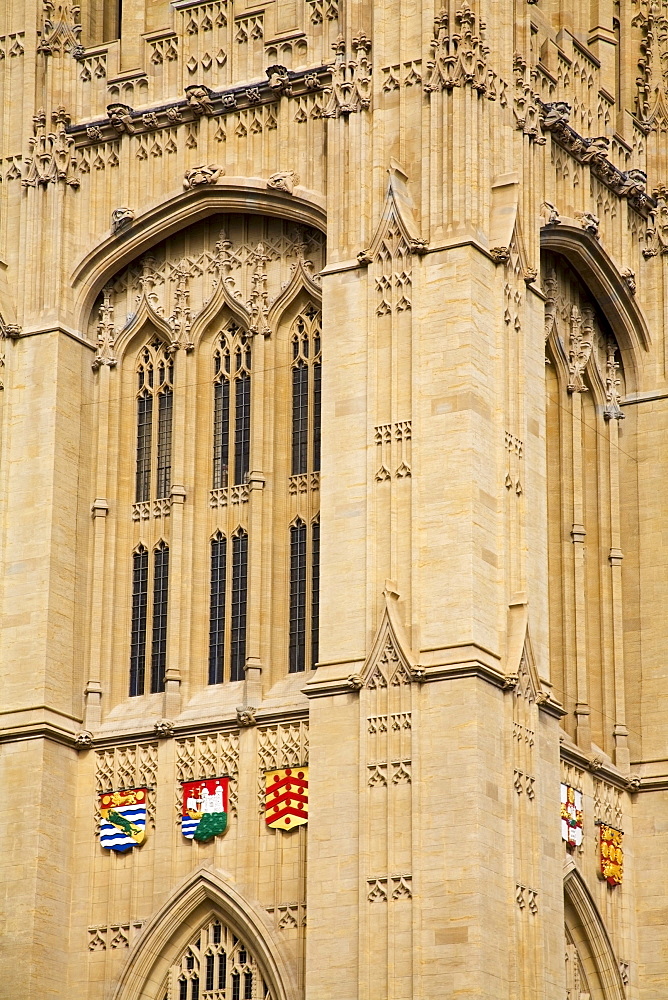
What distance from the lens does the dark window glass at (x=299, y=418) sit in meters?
41.4

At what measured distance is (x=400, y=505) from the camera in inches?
1501

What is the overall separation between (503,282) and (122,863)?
1102cm

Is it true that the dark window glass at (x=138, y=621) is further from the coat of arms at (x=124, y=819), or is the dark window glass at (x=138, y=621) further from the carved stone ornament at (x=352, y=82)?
the carved stone ornament at (x=352, y=82)

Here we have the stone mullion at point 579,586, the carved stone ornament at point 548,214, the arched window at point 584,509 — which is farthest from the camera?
the arched window at point 584,509

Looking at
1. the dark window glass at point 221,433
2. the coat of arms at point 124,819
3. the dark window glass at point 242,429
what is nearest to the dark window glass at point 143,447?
the dark window glass at point 221,433

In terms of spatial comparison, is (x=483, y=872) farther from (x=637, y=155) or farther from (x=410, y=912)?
(x=637, y=155)

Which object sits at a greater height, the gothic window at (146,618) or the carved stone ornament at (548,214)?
the carved stone ornament at (548,214)

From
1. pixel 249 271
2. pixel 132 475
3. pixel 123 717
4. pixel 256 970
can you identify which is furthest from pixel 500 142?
pixel 256 970

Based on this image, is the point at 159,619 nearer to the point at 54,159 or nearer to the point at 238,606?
the point at 238,606

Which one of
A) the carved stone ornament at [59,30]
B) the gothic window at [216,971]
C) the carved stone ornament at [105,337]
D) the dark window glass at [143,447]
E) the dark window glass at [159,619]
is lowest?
the gothic window at [216,971]

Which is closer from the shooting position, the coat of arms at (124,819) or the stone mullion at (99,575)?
the coat of arms at (124,819)

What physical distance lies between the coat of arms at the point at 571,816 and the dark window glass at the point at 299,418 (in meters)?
6.81

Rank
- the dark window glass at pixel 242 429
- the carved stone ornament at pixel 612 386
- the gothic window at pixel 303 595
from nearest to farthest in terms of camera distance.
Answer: the gothic window at pixel 303 595 → the dark window glass at pixel 242 429 → the carved stone ornament at pixel 612 386

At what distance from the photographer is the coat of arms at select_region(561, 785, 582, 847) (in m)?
40.6
